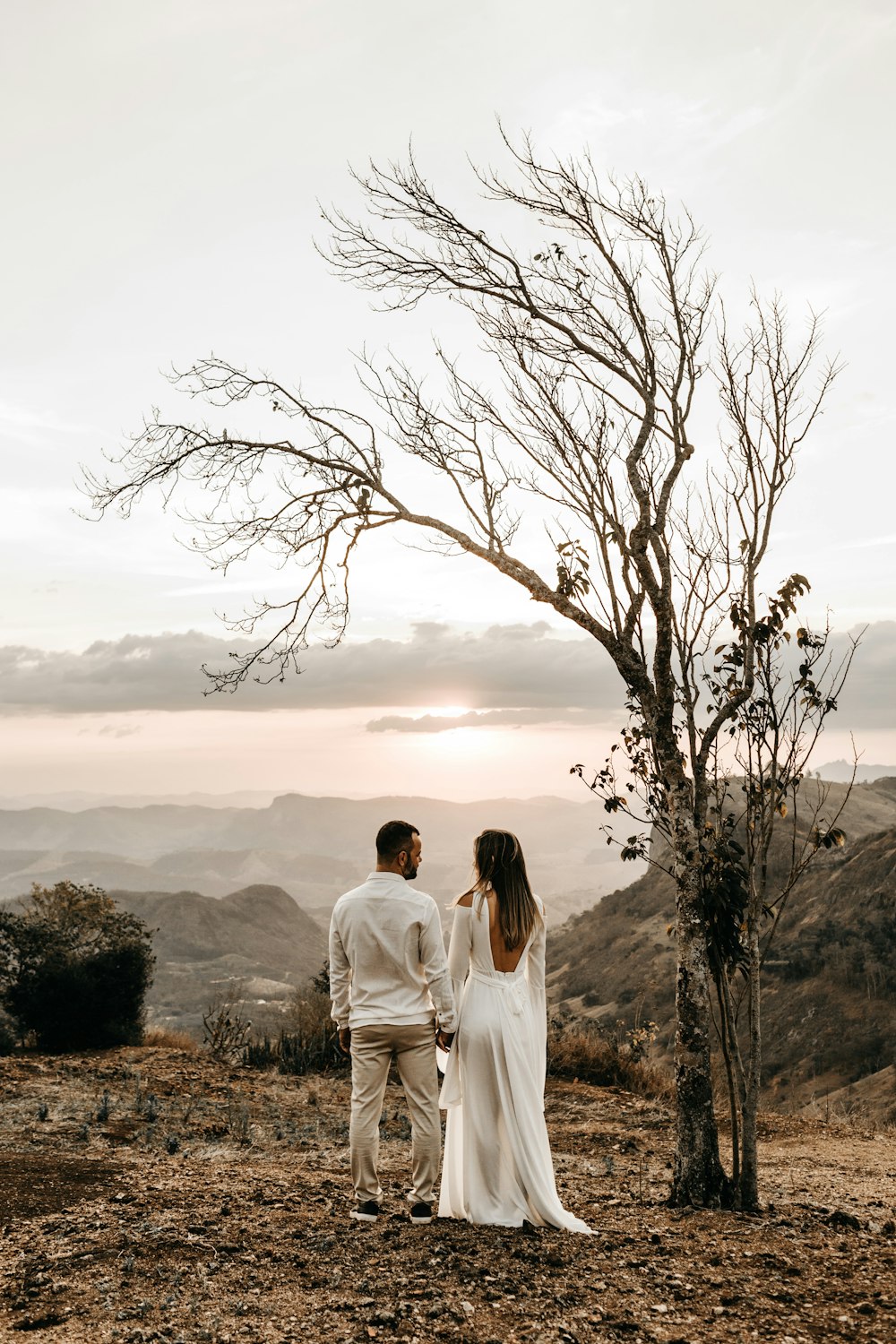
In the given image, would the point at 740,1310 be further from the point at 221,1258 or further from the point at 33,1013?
the point at 33,1013

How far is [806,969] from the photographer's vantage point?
3088 cm

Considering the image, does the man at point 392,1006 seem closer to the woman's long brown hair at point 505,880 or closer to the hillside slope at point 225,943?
the woman's long brown hair at point 505,880

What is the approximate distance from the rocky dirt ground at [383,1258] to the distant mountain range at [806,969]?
50.0 feet

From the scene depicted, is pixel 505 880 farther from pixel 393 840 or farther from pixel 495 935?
pixel 393 840

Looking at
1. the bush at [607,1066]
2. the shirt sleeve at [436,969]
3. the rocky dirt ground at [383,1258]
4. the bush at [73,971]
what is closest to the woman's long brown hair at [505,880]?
the shirt sleeve at [436,969]

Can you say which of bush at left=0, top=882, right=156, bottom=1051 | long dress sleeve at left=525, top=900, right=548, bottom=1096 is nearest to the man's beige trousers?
long dress sleeve at left=525, top=900, right=548, bottom=1096

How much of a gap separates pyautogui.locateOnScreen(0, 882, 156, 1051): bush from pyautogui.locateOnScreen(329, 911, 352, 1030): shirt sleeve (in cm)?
1043

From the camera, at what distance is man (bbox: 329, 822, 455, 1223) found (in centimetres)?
546

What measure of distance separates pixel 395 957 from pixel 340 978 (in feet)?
1.37

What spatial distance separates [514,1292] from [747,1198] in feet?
9.17

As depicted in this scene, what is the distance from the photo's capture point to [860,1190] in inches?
318

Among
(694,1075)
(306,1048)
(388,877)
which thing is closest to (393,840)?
(388,877)

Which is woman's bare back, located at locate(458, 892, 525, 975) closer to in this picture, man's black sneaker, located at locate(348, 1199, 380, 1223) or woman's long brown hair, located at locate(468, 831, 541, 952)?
woman's long brown hair, located at locate(468, 831, 541, 952)

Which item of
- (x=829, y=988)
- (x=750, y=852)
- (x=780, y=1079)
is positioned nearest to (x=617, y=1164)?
(x=750, y=852)
